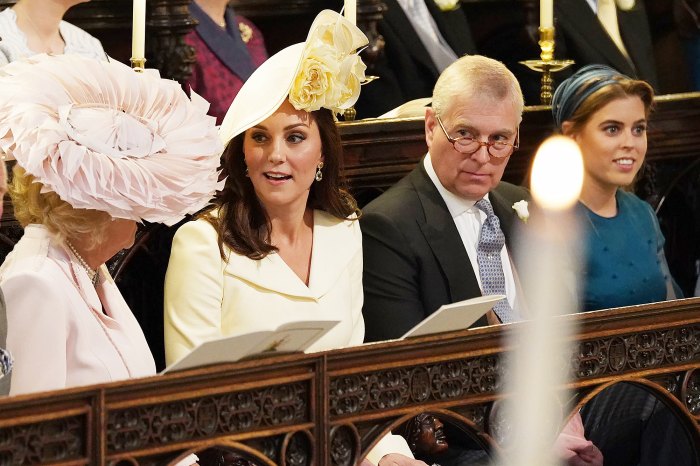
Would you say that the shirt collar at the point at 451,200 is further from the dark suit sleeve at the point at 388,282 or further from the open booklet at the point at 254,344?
the open booklet at the point at 254,344

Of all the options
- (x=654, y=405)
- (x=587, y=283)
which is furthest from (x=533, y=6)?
(x=654, y=405)

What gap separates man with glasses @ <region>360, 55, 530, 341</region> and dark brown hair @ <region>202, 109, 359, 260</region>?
115 millimetres

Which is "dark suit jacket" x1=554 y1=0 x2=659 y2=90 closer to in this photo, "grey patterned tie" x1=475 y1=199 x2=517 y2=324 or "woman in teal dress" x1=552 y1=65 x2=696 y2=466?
"woman in teal dress" x1=552 y1=65 x2=696 y2=466

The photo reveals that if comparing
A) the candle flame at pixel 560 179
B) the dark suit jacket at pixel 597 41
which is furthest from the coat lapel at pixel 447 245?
the dark suit jacket at pixel 597 41

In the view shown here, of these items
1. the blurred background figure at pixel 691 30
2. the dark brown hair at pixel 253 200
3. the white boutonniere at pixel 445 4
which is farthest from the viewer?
the blurred background figure at pixel 691 30

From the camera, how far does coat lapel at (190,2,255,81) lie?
4.06 metres

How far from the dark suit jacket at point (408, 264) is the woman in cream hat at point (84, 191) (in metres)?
0.75

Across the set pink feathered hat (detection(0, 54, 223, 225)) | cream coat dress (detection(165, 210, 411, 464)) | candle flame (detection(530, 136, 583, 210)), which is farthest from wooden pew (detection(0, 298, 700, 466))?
cream coat dress (detection(165, 210, 411, 464))

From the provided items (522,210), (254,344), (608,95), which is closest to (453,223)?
(522,210)

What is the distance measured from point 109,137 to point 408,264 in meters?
1.01

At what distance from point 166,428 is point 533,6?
122 inches

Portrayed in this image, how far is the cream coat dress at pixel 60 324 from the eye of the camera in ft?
8.32

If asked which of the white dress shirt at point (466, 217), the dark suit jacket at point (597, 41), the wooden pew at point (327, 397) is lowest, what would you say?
the wooden pew at point (327, 397)

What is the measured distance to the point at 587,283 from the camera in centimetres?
394
